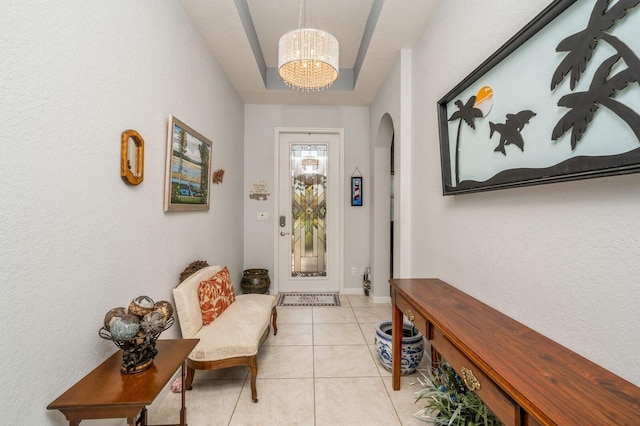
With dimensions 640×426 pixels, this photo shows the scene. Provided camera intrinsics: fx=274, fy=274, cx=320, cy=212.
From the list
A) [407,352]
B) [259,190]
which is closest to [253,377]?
[407,352]

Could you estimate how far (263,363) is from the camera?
2.22 meters

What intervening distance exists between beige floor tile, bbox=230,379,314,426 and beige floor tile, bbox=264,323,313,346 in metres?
0.54

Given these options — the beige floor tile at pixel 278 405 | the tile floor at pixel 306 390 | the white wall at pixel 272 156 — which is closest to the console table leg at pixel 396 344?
the tile floor at pixel 306 390

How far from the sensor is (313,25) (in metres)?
2.75

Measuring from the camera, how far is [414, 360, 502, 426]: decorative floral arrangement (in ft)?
4.15

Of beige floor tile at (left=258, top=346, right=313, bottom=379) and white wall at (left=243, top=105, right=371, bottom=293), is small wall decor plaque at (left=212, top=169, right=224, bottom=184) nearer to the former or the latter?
white wall at (left=243, top=105, right=371, bottom=293)

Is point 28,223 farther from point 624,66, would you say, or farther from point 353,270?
point 353,270

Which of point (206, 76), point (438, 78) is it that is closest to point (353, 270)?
point (438, 78)

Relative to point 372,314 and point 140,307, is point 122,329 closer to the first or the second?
point 140,307

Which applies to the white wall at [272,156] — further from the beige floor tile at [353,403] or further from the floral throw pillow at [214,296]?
the beige floor tile at [353,403]

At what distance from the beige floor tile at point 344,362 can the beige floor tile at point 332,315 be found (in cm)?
57

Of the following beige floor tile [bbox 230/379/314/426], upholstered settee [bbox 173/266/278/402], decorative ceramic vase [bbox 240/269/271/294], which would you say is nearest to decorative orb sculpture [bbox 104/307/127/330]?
upholstered settee [bbox 173/266/278/402]

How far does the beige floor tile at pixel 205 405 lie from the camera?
164cm

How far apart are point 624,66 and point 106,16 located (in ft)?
6.56
